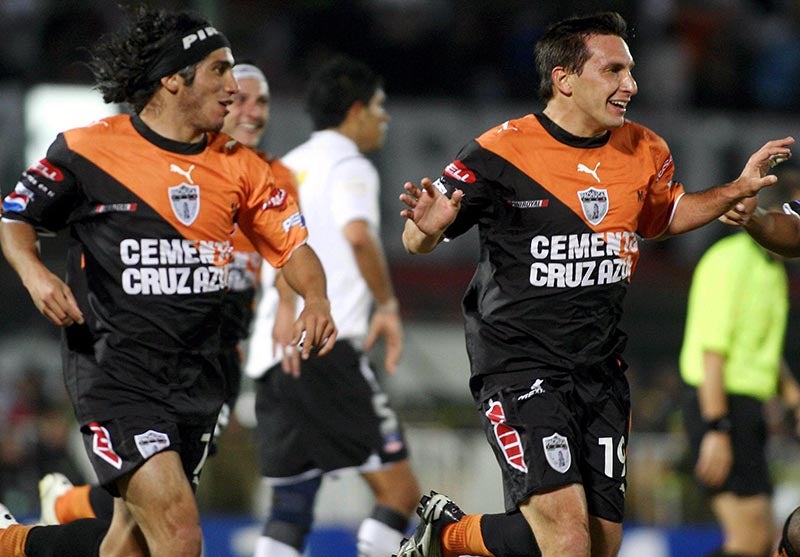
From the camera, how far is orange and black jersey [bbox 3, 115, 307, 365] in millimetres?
5766

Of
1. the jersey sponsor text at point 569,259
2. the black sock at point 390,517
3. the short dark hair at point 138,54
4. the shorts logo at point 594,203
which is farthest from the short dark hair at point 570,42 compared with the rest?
the black sock at point 390,517

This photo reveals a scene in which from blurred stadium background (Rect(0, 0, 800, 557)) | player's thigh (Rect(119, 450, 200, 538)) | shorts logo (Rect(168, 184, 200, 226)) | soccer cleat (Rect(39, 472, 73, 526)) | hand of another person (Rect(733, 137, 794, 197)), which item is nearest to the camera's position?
player's thigh (Rect(119, 450, 200, 538))

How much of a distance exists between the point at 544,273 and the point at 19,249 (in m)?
2.01

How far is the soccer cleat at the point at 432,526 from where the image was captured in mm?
6238

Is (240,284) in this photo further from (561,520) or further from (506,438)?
(561,520)

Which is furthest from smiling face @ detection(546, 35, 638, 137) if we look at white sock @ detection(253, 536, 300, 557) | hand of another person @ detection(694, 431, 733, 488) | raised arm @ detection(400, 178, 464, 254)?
white sock @ detection(253, 536, 300, 557)

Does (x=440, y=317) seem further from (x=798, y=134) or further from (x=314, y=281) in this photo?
(x=314, y=281)

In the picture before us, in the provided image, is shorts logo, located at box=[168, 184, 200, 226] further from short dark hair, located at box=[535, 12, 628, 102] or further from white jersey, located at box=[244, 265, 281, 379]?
white jersey, located at box=[244, 265, 281, 379]

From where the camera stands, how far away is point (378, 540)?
7660 millimetres

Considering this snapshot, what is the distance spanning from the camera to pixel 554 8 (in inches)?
671

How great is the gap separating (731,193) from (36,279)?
2.67 meters

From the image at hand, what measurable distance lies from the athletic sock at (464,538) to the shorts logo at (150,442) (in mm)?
1287

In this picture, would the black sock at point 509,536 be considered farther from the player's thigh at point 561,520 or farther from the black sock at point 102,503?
the black sock at point 102,503

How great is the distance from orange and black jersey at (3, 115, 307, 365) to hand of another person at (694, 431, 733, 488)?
325cm
